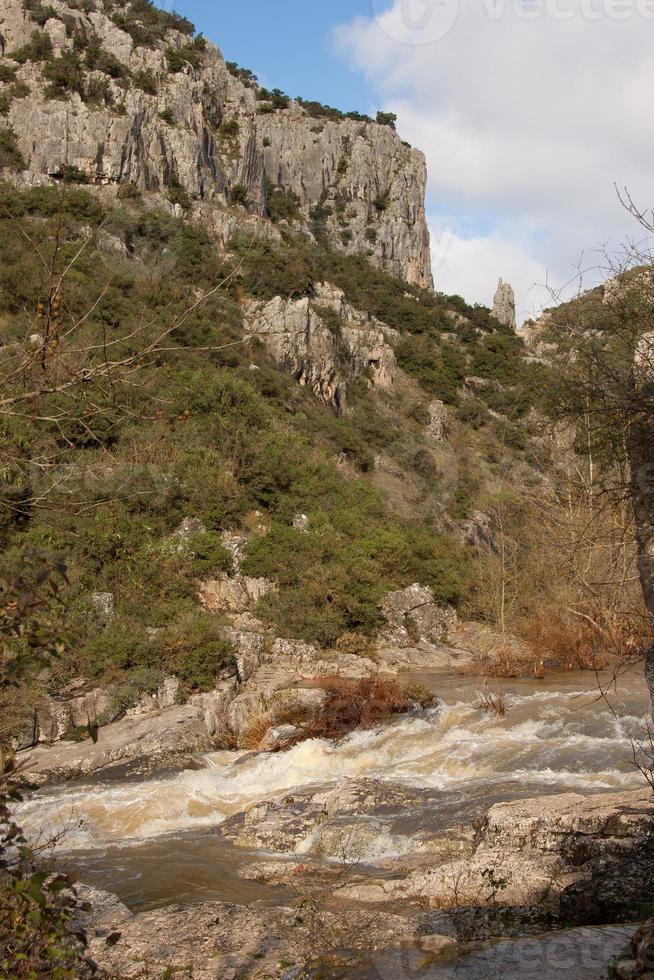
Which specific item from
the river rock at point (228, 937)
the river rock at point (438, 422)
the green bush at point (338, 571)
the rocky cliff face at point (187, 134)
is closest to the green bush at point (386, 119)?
the rocky cliff face at point (187, 134)

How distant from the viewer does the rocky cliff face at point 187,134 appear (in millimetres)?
36281

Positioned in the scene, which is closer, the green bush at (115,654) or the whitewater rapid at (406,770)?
the whitewater rapid at (406,770)

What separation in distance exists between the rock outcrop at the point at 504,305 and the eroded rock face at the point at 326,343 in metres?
14.9

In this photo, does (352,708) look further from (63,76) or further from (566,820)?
(63,76)

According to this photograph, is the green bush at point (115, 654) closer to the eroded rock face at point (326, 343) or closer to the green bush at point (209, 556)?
the green bush at point (209, 556)

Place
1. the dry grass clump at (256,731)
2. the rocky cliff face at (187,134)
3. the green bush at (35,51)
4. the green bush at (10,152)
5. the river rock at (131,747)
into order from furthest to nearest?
the green bush at (35,51), the rocky cliff face at (187,134), the green bush at (10,152), the dry grass clump at (256,731), the river rock at (131,747)

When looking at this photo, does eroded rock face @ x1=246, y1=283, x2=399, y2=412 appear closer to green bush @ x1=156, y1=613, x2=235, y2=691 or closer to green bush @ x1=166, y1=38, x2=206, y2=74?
green bush @ x1=156, y1=613, x2=235, y2=691

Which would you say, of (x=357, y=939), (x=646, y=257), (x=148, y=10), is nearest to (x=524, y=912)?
(x=357, y=939)

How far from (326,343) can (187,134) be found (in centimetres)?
1581

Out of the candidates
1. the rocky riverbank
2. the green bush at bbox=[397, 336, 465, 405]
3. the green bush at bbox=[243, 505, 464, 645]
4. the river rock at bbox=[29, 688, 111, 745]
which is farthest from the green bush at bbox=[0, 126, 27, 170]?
the rocky riverbank

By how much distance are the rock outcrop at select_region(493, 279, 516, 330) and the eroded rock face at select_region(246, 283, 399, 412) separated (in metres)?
14.9

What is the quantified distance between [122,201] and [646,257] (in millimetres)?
34502

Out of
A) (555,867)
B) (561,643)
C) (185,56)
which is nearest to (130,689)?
(555,867)

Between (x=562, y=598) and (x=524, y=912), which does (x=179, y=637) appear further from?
(x=524, y=912)
